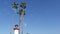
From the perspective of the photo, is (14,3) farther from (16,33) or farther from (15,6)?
(16,33)

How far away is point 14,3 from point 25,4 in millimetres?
3975

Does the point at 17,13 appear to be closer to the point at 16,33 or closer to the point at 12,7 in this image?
the point at 12,7

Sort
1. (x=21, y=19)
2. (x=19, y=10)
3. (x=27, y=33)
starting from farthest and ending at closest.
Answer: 1. (x=27, y=33)
2. (x=19, y=10)
3. (x=21, y=19)

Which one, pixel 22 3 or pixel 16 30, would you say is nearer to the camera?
pixel 16 30

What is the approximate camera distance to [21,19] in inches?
2576

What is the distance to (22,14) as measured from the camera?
68.4 meters

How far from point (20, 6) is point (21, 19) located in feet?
19.0

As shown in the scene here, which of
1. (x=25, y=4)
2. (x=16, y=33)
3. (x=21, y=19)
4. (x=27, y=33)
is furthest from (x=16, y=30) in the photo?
(x=27, y=33)

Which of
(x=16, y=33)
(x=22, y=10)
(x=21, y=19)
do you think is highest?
(x=22, y=10)

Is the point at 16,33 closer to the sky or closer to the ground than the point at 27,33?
closer to the ground

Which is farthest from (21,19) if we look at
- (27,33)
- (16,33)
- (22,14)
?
(16,33)

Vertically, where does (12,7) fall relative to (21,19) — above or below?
above

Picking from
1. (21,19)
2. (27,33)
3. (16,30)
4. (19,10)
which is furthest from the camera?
(27,33)

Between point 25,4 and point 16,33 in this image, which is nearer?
point 16,33
